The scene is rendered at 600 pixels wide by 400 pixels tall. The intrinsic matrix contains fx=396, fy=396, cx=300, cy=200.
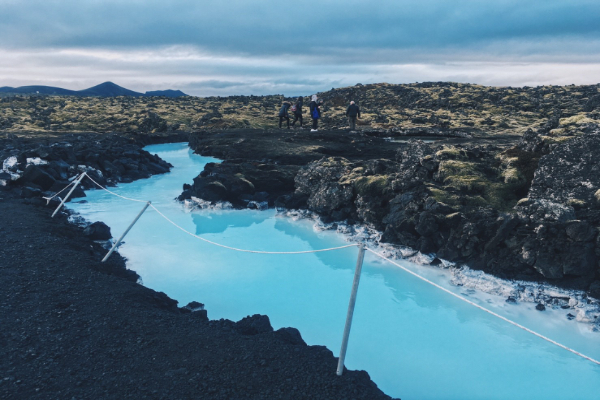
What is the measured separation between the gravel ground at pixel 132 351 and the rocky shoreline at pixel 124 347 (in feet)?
0.06

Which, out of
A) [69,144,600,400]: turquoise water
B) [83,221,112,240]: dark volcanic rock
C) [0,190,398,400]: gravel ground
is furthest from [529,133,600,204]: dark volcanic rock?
[83,221,112,240]: dark volcanic rock

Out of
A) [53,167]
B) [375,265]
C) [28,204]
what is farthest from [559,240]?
[53,167]

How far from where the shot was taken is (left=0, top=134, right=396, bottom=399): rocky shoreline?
6.55 m

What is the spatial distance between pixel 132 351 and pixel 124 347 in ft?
0.77

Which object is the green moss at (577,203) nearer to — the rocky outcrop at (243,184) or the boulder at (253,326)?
the boulder at (253,326)

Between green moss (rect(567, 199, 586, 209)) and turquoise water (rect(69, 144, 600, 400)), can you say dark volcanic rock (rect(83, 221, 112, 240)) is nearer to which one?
turquoise water (rect(69, 144, 600, 400))

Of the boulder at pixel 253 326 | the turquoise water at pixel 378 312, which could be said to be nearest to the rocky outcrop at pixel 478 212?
the turquoise water at pixel 378 312

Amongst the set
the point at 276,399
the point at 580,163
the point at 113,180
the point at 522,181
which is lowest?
the point at 113,180

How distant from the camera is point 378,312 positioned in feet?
38.4

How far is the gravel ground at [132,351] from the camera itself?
6527 mm

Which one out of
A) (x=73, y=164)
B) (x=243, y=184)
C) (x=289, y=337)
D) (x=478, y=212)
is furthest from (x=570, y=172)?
(x=73, y=164)

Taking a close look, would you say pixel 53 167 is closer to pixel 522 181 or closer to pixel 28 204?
pixel 28 204

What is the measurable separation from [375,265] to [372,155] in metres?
17.7

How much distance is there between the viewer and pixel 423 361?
9391 millimetres
